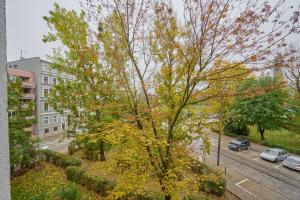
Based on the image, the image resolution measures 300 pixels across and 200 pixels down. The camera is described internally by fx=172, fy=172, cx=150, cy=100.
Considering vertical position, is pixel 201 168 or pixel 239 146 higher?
pixel 201 168

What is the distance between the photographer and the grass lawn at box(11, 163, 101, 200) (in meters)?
10.2

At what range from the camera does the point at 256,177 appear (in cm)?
1519

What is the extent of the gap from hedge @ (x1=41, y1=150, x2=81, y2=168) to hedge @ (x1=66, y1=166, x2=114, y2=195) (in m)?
1.59

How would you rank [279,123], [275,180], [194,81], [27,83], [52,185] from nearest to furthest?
[194,81]
[52,185]
[275,180]
[279,123]
[27,83]

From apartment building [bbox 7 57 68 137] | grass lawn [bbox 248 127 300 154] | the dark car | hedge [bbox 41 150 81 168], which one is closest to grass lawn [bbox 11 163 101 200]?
hedge [bbox 41 150 81 168]

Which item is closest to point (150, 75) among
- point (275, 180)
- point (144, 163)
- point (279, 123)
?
point (144, 163)

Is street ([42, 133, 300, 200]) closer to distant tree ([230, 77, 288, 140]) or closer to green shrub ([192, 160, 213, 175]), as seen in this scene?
green shrub ([192, 160, 213, 175])

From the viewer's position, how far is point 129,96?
7094 millimetres

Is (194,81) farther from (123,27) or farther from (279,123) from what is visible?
(279,123)

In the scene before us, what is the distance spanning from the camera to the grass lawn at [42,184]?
10203 mm

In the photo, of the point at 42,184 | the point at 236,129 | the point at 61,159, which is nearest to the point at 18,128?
the point at 61,159

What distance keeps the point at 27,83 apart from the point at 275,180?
37.0 metres

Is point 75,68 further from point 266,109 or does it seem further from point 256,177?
point 266,109

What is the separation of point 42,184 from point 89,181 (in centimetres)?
356
